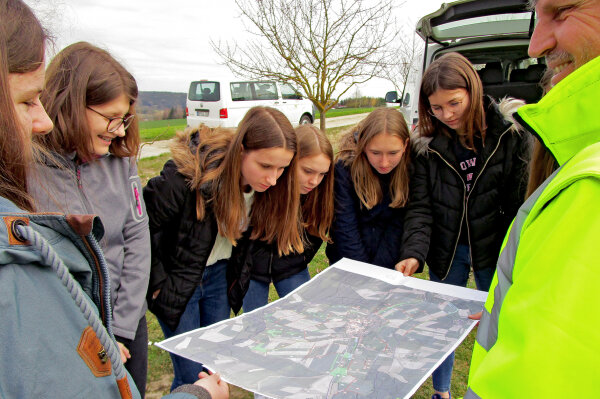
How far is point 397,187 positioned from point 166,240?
46.3 inches

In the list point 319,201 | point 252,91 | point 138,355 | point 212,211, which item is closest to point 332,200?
point 319,201

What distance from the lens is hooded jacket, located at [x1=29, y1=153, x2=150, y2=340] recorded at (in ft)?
4.44

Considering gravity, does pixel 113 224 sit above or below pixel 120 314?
above

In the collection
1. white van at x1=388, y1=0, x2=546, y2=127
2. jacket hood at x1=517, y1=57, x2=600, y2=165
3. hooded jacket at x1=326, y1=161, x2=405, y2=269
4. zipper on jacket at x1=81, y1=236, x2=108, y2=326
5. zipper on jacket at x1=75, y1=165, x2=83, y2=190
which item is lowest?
hooded jacket at x1=326, y1=161, x2=405, y2=269

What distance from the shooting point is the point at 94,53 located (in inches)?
56.1

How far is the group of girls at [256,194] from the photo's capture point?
1385 mm

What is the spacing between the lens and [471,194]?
1.99 meters

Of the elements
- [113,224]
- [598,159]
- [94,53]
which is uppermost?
[94,53]

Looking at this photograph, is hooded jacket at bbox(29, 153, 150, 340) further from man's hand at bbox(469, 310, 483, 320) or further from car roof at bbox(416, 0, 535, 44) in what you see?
car roof at bbox(416, 0, 535, 44)

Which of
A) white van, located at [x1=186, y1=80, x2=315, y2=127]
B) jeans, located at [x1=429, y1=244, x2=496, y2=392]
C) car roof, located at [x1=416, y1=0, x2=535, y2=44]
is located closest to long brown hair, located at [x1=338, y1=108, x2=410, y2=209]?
jeans, located at [x1=429, y1=244, x2=496, y2=392]

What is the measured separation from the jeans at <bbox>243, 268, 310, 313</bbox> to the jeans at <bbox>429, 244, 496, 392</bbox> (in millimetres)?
755

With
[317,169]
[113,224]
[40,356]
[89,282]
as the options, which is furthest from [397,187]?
[40,356]

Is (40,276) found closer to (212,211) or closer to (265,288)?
(212,211)

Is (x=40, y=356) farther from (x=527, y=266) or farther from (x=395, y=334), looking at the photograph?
(x=395, y=334)
